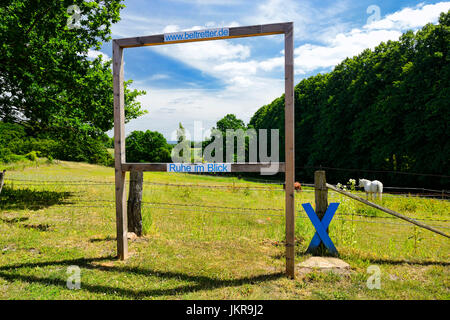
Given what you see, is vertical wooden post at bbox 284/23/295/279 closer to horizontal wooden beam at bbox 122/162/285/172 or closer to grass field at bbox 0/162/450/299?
horizontal wooden beam at bbox 122/162/285/172

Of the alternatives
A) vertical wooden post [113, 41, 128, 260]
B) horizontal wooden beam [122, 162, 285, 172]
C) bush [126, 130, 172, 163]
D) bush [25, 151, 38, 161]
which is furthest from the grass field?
bush [126, 130, 172, 163]

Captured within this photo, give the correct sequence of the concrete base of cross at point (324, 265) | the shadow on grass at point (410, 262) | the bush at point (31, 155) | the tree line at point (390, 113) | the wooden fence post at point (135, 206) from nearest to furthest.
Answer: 1. the concrete base of cross at point (324, 265)
2. the shadow on grass at point (410, 262)
3. the wooden fence post at point (135, 206)
4. the tree line at point (390, 113)
5. the bush at point (31, 155)

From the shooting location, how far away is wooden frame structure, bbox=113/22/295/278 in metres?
4.33

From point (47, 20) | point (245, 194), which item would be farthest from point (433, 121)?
point (47, 20)

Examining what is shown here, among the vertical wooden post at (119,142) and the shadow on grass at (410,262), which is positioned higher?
the vertical wooden post at (119,142)

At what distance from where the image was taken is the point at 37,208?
9.76 metres

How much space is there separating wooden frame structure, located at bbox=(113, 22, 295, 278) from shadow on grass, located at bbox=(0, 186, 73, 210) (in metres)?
6.64

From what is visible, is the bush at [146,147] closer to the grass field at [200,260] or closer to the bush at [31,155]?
the bush at [31,155]

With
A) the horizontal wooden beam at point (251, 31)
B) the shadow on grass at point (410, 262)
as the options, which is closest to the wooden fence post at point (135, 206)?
the horizontal wooden beam at point (251, 31)

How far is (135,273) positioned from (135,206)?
225cm

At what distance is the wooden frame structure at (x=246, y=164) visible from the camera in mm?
4328

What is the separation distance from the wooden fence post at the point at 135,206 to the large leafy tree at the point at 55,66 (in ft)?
20.4

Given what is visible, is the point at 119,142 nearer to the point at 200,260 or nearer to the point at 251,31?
the point at 200,260

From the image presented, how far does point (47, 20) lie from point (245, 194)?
39.8 feet
